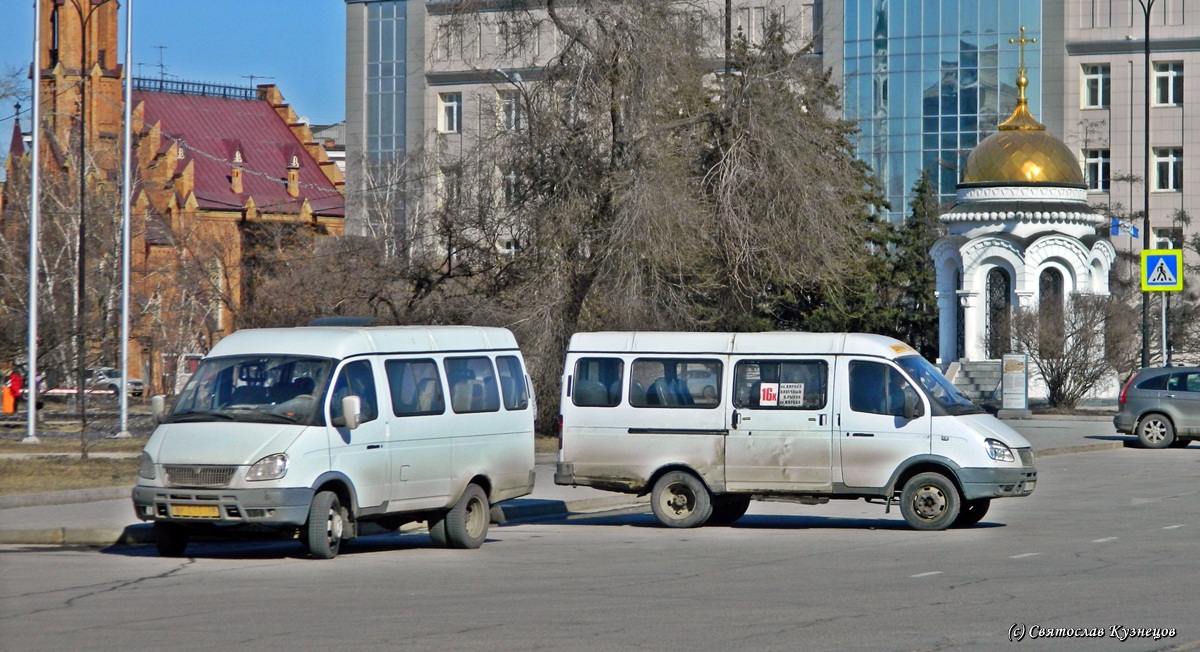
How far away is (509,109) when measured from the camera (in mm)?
30109

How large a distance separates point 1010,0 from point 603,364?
63307 millimetres

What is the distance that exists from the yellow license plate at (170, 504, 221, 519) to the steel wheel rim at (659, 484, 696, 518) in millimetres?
5359

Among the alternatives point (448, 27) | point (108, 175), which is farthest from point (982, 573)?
point (108, 175)

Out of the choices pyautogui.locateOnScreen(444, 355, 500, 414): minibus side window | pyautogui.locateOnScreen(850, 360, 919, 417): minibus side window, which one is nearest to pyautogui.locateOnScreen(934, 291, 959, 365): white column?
pyautogui.locateOnScreen(850, 360, 919, 417): minibus side window

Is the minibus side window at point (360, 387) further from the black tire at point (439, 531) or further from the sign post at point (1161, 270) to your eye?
the sign post at point (1161, 270)

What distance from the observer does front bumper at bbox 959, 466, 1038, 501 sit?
16.4 m

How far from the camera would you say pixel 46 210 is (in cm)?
5241

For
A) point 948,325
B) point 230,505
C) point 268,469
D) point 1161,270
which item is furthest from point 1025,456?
point 948,325

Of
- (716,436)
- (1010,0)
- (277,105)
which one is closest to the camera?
(716,436)

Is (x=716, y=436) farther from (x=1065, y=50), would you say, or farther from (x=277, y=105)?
(x=277, y=105)

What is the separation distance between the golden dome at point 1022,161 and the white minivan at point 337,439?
3978 cm

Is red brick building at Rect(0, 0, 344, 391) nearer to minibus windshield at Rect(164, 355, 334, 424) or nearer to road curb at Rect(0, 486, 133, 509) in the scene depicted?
road curb at Rect(0, 486, 133, 509)

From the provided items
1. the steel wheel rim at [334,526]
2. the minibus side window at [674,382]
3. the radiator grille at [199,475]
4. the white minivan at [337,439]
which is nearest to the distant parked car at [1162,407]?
the minibus side window at [674,382]

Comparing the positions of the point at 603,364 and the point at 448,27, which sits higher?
the point at 448,27
